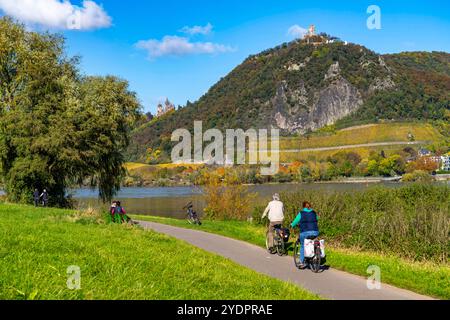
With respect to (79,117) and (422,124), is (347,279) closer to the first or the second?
(79,117)

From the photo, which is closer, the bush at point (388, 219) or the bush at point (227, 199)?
the bush at point (388, 219)

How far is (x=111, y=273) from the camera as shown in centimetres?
755

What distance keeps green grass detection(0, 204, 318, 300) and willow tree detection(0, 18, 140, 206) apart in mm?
21602

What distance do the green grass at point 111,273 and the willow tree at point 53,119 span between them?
70.9 feet

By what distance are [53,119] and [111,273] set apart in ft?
89.9

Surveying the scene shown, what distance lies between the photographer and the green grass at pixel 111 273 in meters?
Answer: 6.32

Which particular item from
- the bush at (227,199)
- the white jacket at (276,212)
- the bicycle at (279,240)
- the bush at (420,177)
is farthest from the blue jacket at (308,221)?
the bush at (227,199)

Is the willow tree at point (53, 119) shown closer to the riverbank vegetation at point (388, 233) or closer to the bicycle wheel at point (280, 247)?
the riverbank vegetation at point (388, 233)

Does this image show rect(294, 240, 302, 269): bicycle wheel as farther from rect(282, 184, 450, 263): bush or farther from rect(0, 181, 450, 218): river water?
rect(0, 181, 450, 218): river water

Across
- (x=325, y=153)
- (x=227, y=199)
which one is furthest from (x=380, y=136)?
(x=227, y=199)

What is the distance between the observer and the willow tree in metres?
31.8

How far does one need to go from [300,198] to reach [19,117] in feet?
66.6

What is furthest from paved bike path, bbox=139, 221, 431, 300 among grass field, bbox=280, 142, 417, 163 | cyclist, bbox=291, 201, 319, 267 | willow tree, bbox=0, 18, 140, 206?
grass field, bbox=280, 142, 417, 163
